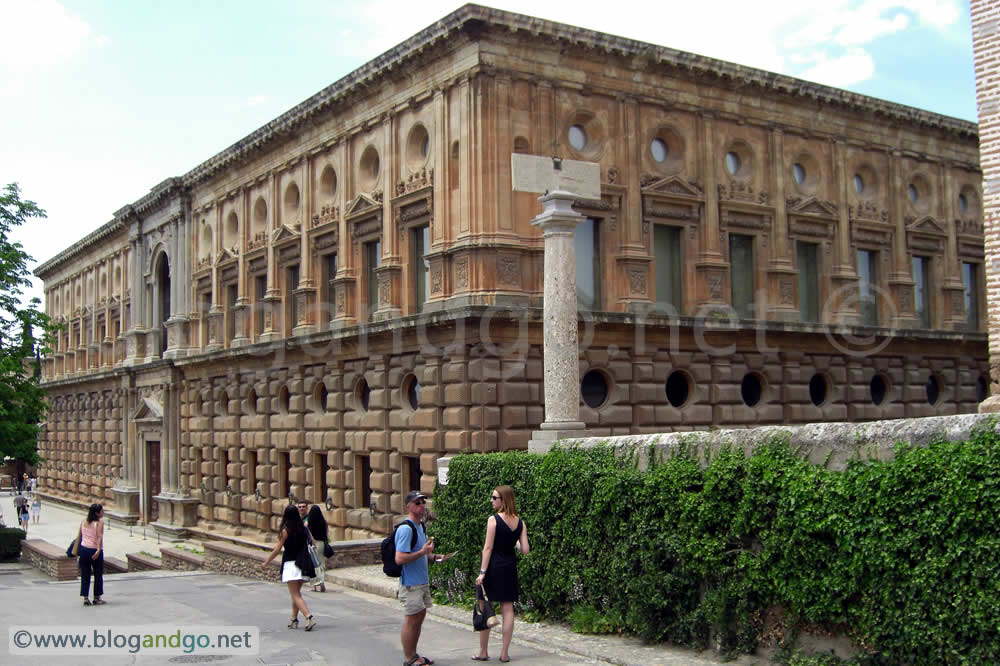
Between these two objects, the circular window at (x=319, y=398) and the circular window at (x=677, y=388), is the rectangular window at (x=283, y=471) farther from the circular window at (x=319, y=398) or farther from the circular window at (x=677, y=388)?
the circular window at (x=677, y=388)

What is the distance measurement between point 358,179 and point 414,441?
7.44 m

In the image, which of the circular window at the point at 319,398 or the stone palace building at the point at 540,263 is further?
the circular window at the point at 319,398

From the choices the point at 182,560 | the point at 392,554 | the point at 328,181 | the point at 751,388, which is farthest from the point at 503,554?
the point at 328,181

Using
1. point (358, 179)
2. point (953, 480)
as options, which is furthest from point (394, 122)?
point (953, 480)

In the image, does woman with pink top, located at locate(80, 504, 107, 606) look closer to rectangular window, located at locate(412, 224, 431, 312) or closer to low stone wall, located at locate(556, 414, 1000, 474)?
rectangular window, located at locate(412, 224, 431, 312)

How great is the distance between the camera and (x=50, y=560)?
24781 millimetres

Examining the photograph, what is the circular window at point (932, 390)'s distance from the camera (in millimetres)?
29641

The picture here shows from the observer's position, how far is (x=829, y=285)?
1086 inches

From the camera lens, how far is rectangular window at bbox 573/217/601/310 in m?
23.3

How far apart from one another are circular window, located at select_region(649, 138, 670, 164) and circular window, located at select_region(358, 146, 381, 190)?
6938 mm

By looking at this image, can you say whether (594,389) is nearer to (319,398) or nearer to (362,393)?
(362,393)

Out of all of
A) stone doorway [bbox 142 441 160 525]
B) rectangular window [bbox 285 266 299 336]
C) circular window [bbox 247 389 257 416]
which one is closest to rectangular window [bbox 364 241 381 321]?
rectangular window [bbox 285 266 299 336]

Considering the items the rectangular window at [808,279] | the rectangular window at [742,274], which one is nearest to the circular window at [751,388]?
the rectangular window at [742,274]

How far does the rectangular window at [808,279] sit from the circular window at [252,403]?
54.5ft
